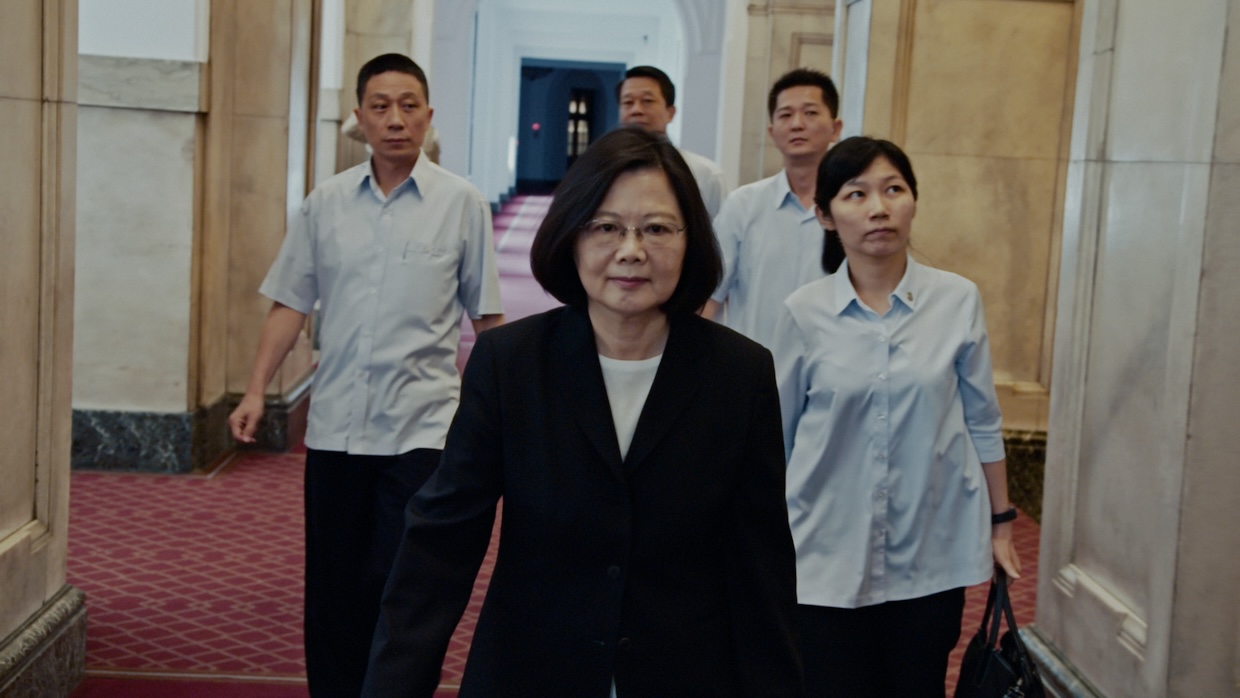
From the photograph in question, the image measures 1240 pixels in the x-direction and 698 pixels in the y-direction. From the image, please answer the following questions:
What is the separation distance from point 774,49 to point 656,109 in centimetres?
901

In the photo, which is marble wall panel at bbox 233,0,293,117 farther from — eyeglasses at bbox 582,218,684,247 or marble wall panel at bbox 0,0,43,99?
eyeglasses at bbox 582,218,684,247

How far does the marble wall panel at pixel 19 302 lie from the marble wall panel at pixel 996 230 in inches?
181

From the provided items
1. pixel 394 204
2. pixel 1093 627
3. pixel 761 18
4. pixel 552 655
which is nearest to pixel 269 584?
pixel 394 204

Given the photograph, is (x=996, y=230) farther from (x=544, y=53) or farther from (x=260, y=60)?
(x=544, y=53)

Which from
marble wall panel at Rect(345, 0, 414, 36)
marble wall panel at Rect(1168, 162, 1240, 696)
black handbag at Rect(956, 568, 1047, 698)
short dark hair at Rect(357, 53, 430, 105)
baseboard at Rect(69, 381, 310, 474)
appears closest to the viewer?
black handbag at Rect(956, 568, 1047, 698)

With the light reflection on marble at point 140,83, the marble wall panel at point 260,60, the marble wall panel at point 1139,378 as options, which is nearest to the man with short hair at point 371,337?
the marble wall panel at point 1139,378

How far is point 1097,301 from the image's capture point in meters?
4.64

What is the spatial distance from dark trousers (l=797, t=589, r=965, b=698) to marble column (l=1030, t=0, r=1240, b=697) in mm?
713

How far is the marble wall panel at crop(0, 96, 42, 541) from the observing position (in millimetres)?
4242

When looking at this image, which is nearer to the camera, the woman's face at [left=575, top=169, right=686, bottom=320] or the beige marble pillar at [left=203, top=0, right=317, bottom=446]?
the woman's face at [left=575, top=169, right=686, bottom=320]

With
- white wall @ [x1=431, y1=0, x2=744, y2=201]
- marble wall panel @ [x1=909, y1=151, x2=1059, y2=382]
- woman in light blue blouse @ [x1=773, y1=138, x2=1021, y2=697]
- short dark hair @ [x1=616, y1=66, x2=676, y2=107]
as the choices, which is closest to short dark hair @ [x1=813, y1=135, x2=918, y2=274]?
woman in light blue blouse @ [x1=773, y1=138, x2=1021, y2=697]

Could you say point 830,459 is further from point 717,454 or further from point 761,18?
point 761,18

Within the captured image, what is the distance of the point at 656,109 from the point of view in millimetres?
6531

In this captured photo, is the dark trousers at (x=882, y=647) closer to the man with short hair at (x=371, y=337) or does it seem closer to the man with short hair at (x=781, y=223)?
the man with short hair at (x=371, y=337)
